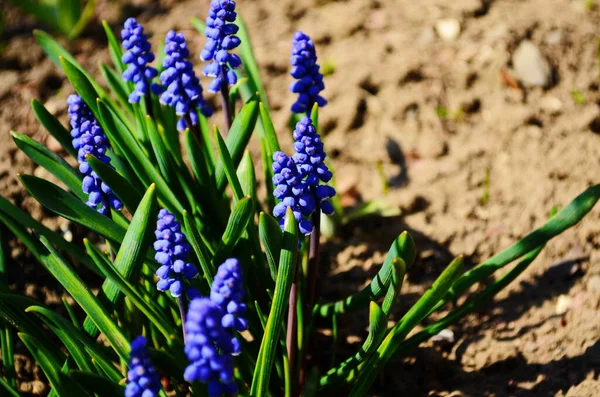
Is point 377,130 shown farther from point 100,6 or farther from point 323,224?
point 100,6

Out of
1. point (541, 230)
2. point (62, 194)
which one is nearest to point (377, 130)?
point (541, 230)

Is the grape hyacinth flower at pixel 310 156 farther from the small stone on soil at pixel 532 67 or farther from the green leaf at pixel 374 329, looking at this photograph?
the small stone on soil at pixel 532 67

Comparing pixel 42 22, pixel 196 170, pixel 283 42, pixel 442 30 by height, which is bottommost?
pixel 196 170

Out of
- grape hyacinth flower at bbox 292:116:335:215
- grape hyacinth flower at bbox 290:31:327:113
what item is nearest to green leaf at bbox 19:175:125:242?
grape hyacinth flower at bbox 292:116:335:215

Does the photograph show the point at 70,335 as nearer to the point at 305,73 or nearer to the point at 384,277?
the point at 384,277

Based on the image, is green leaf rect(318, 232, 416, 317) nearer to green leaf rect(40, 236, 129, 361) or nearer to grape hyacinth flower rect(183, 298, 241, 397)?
grape hyacinth flower rect(183, 298, 241, 397)

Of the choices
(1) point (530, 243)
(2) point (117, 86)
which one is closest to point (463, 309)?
(1) point (530, 243)
